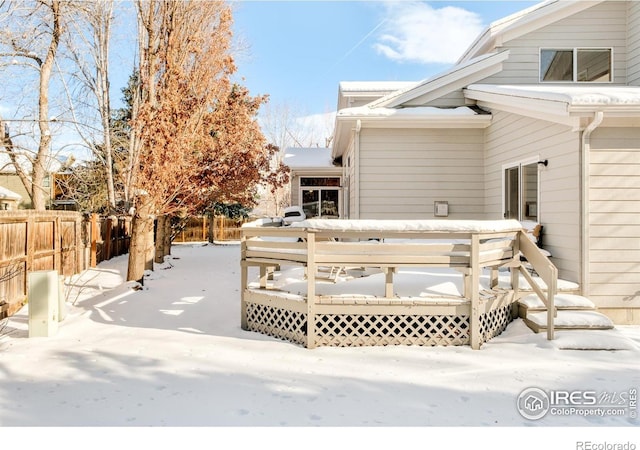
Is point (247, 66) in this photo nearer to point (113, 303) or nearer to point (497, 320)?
point (113, 303)

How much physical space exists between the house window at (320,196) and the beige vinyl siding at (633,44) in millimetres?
9236

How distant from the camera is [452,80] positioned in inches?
351

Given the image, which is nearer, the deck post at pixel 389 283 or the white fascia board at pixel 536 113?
the deck post at pixel 389 283

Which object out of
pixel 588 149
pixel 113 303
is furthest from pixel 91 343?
pixel 588 149

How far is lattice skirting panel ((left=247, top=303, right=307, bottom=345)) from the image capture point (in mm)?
4852

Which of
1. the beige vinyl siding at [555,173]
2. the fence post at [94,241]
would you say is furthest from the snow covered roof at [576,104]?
the fence post at [94,241]

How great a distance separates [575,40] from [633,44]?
114cm

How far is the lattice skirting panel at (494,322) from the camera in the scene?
4.86 m

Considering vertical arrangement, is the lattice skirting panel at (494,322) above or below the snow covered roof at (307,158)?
below

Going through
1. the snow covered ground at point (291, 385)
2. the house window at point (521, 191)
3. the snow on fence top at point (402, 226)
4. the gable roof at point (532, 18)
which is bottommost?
the snow covered ground at point (291, 385)

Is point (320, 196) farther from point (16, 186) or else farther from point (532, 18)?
point (16, 186)

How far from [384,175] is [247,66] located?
777cm

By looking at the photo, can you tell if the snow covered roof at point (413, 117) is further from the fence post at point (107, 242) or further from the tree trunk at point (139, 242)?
the fence post at point (107, 242)

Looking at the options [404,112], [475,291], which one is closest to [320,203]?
[404,112]
